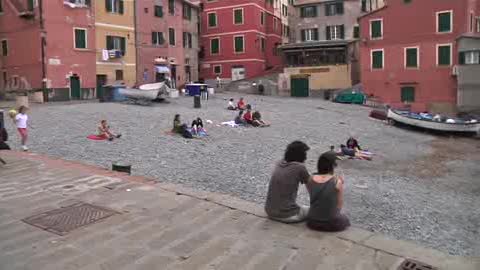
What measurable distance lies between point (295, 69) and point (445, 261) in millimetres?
48546

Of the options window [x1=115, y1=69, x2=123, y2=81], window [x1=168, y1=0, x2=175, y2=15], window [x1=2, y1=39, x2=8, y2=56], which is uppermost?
window [x1=168, y1=0, x2=175, y2=15]

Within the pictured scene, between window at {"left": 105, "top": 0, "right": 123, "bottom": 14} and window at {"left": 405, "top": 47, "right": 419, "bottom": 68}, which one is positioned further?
window at {"left": 405, "top": 47, "right": 419, "bottom": 68}

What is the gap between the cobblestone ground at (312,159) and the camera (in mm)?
10781

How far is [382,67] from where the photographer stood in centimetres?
4522

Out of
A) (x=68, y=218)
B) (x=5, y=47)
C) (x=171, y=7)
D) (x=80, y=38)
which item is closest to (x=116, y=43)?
(x=80, y=38)

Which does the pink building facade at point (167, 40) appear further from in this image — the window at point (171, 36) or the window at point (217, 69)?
the window at point (217, 69)

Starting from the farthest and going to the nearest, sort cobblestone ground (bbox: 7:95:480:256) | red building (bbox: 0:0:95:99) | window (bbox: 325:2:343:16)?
window (bbox: 325:2:343:16) → red building (bbox: 0:0:95:99) → cobblestone ground (bbox: 7:95:480:256)

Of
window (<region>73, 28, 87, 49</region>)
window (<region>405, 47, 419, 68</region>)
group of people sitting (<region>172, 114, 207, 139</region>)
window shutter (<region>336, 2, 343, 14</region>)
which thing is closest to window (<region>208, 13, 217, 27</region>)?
window shutter (<region>336, 2, 343, 14</region>)

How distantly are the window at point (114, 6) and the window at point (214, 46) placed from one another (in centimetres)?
1740

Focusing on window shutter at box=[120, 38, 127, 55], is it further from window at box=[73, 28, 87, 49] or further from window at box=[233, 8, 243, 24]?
window at box=[233, 8, 243, 24]

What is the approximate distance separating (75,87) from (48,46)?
419cm

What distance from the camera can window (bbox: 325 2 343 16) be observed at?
5975 centimetres

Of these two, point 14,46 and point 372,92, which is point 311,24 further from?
point 14,46

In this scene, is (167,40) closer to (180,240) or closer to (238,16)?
(238,16)
